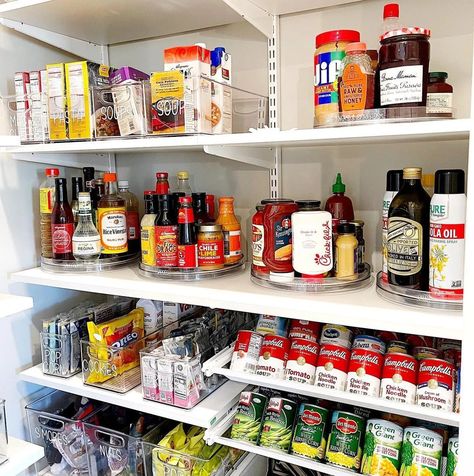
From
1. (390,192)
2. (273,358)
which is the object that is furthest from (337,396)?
(390,192)

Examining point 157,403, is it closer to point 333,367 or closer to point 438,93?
point 333,367

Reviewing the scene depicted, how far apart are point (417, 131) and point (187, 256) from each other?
0.68 m

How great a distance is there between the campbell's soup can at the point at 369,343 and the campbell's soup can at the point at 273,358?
0.18m

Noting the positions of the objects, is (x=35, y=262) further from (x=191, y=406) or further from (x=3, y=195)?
(x=191, y=406)

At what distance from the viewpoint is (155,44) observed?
1718mm

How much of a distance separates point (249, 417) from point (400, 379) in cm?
42

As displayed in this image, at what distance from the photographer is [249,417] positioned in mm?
1326

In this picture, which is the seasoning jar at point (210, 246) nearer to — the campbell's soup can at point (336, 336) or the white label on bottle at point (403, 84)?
A: the campbell's soup can at point (336, 336)

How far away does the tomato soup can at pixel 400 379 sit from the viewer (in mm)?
1112

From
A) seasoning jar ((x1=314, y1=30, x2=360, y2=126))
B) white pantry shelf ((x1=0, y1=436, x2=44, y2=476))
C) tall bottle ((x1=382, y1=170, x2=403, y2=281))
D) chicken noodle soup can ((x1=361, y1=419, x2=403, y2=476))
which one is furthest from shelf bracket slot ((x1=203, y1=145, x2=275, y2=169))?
white pantry shelf ((x1=0, y1=436, x2=44, y2=476))

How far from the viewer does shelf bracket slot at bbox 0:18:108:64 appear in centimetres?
150

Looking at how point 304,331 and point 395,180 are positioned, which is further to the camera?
point 304,331

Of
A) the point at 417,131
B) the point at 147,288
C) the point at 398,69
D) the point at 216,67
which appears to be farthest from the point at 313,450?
the point at 216,67

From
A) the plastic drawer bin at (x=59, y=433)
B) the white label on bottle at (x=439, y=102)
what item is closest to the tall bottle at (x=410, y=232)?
the white label on bottle at (x=439, y=102)
